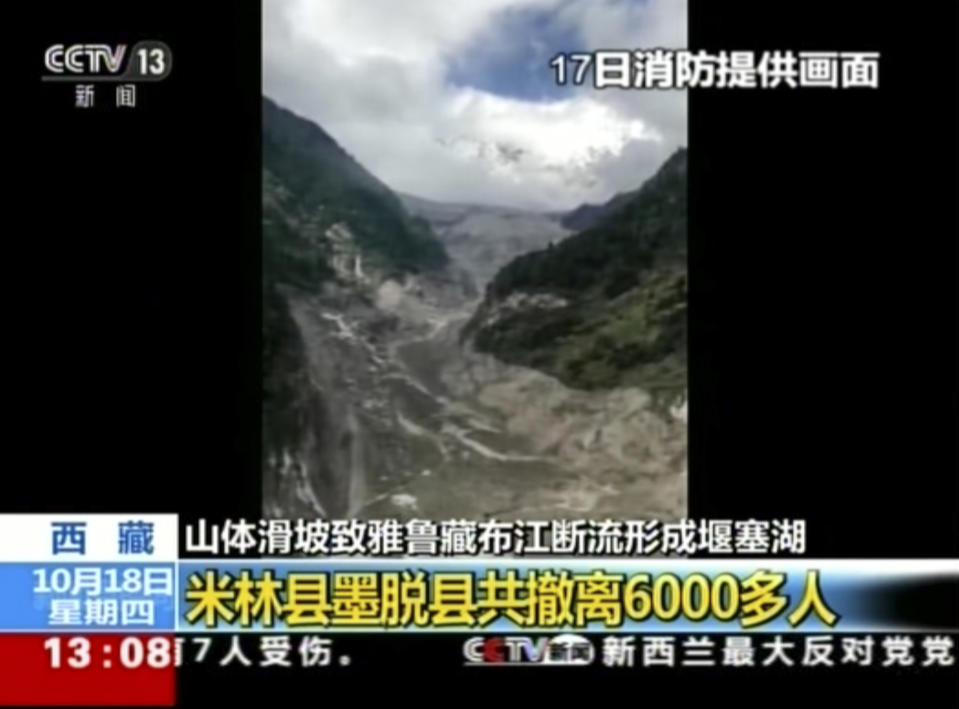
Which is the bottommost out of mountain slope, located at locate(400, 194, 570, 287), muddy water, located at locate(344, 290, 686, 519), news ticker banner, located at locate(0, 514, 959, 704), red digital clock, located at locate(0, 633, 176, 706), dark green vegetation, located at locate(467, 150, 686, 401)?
red digital clock, located at locate(0, 633, 176, 706)

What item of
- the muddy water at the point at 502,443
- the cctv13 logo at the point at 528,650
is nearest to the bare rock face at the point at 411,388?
the muddy water at the point at 502,443

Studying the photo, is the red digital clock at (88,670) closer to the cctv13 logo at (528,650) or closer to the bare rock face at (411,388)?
the bare rock face at (411,388)

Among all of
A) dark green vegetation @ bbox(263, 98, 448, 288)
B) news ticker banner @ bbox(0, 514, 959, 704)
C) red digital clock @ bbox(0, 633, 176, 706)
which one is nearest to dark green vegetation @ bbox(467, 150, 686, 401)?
dark green vegetation @ bbox(263, 98, 448, 288)

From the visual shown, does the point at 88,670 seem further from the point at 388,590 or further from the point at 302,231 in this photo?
the point at 302,231

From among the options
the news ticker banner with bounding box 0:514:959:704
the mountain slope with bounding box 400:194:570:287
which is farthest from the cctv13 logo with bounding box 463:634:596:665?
the mountain slope with bounding box 400:194:570:287

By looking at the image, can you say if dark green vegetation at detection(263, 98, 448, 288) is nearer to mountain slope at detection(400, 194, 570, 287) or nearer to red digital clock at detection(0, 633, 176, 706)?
mountain slope at detection(400, 194, 570, 287)

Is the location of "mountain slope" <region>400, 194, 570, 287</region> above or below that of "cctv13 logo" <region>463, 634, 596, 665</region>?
above
